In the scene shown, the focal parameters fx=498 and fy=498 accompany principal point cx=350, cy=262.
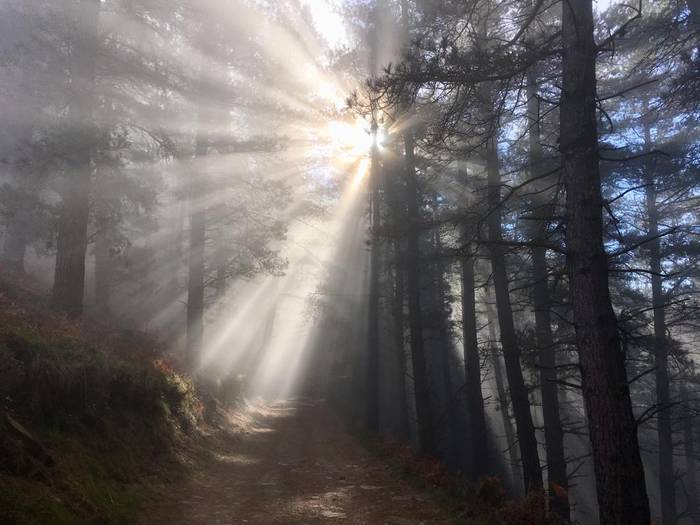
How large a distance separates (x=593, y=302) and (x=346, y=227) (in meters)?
20.9

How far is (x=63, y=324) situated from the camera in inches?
422

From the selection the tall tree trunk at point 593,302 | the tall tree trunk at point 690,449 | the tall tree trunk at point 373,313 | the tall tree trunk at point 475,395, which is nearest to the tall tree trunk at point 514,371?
the tall tree trunk at point 475,395

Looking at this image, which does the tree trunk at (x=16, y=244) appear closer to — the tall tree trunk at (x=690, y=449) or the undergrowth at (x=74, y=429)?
the undergrowth at (x=74, y=429)

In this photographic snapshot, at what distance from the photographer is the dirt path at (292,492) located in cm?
698

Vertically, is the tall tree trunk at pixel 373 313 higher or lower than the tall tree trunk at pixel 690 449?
higher

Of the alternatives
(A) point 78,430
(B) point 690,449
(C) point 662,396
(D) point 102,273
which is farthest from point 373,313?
(B) point 690,449

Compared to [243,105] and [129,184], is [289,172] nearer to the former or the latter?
[243,105]

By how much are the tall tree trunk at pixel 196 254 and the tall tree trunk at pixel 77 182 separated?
327cm

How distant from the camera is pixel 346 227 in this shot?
26.4m

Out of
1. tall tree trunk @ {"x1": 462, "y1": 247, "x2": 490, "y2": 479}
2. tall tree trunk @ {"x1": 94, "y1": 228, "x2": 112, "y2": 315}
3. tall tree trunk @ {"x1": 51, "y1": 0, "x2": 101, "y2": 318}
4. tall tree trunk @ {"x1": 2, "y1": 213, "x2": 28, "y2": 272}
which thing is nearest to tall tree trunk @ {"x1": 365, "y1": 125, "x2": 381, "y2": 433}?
tall tree trunk @ {"x1": 462, "y1": 247, "x2": 490, "y2": 479}

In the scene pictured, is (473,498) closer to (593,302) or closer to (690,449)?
(593,302)

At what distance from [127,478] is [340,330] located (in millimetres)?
22668

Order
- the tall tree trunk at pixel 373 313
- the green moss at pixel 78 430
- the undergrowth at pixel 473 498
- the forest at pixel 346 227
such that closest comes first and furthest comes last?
the green moss at pixel 78 430
the forest at pixel 346 227
the undergrowth at pixel 473 498
the tall tree trunk at pixel 373 313

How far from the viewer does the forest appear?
6.29 meters
